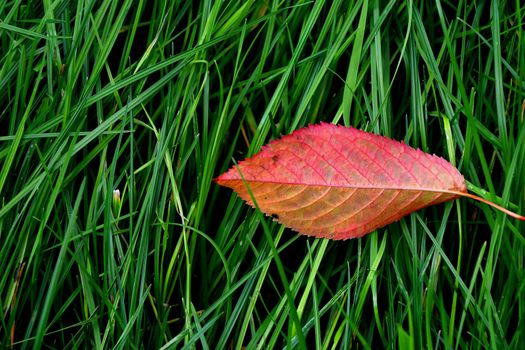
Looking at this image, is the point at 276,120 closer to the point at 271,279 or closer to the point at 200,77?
the point at 200,77

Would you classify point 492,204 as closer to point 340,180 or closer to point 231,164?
point 340,180

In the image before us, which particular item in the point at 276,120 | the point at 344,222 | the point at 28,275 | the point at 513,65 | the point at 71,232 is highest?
the point at 513,65

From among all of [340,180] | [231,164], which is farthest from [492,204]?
[231,164]

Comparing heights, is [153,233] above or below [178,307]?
above

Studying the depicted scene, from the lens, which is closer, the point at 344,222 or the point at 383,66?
the point at 344,222

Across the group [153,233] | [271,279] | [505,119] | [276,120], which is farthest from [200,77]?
[505,119]
